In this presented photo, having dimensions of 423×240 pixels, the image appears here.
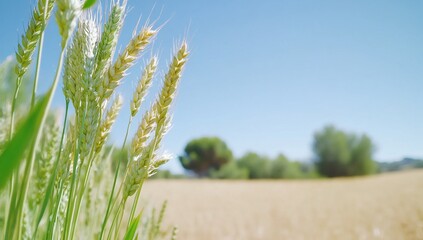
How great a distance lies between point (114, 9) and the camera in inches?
20.8

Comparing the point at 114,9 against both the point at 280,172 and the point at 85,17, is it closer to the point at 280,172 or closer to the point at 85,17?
the point at 85,17

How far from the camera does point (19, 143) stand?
25 centimetres

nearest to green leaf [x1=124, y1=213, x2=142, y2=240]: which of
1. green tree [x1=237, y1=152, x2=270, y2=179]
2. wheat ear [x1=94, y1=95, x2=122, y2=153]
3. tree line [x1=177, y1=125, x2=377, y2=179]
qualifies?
wheat ear [x1=94, y1=95, x2=122, y2=153]

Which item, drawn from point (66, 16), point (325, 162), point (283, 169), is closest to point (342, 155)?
point (325, 162)

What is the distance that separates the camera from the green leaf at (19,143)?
245mm

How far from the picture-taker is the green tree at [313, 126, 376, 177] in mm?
28375

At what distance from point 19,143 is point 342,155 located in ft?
99.4

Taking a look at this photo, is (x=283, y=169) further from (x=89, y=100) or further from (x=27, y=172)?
(x=27, y=172)

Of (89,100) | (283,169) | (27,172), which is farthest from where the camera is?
(283,169)

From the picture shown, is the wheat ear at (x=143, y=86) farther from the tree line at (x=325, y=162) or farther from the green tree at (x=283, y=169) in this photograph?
the green tree at (x=283, y=169)

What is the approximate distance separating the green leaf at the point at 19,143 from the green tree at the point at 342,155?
3006 cm

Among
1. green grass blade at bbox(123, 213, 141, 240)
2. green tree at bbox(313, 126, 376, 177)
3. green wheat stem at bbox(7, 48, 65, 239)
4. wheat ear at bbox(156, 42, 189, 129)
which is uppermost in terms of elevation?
green tree at bbox(313, 126, 376, 177)

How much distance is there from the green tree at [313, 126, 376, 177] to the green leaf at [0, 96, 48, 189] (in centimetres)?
3006

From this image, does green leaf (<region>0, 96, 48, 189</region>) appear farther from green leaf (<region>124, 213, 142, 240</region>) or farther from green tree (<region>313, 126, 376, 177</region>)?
green tree (<region>313, 126, 376, 177</region>)
